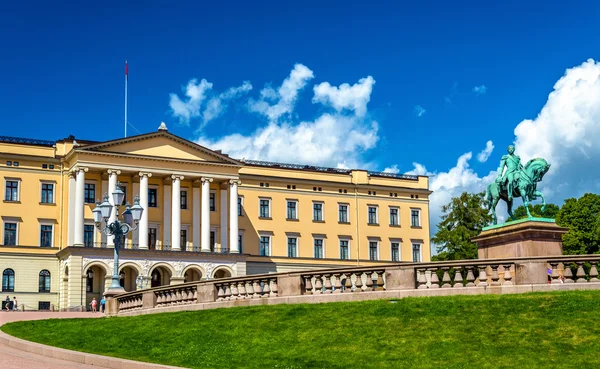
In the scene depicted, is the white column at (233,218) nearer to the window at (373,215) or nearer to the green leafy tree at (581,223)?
the window at (373,215)

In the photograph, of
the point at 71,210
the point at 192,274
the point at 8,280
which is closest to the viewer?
the point at 8,280

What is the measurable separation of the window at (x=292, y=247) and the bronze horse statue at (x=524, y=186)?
2004 inches

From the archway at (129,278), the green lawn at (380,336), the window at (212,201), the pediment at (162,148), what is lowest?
the green lawn at (380,336)

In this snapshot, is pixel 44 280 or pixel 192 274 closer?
pixel 44 280

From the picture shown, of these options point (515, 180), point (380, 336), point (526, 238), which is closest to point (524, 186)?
point (515, 180)

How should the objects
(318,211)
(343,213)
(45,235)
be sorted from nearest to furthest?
(45,235) → (318,211) → (343,213)

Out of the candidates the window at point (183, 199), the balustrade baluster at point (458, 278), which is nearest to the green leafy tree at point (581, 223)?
the window at point (183, 199)

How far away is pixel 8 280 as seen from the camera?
71.8m

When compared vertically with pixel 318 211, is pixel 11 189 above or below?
above

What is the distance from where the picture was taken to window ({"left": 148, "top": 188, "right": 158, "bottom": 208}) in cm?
7801

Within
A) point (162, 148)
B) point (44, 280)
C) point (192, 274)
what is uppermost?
point (162, 148)

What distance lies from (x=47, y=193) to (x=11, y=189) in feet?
9.89

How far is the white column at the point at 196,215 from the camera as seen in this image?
7938 centimetres

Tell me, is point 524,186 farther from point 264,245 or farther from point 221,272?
point 264,245
